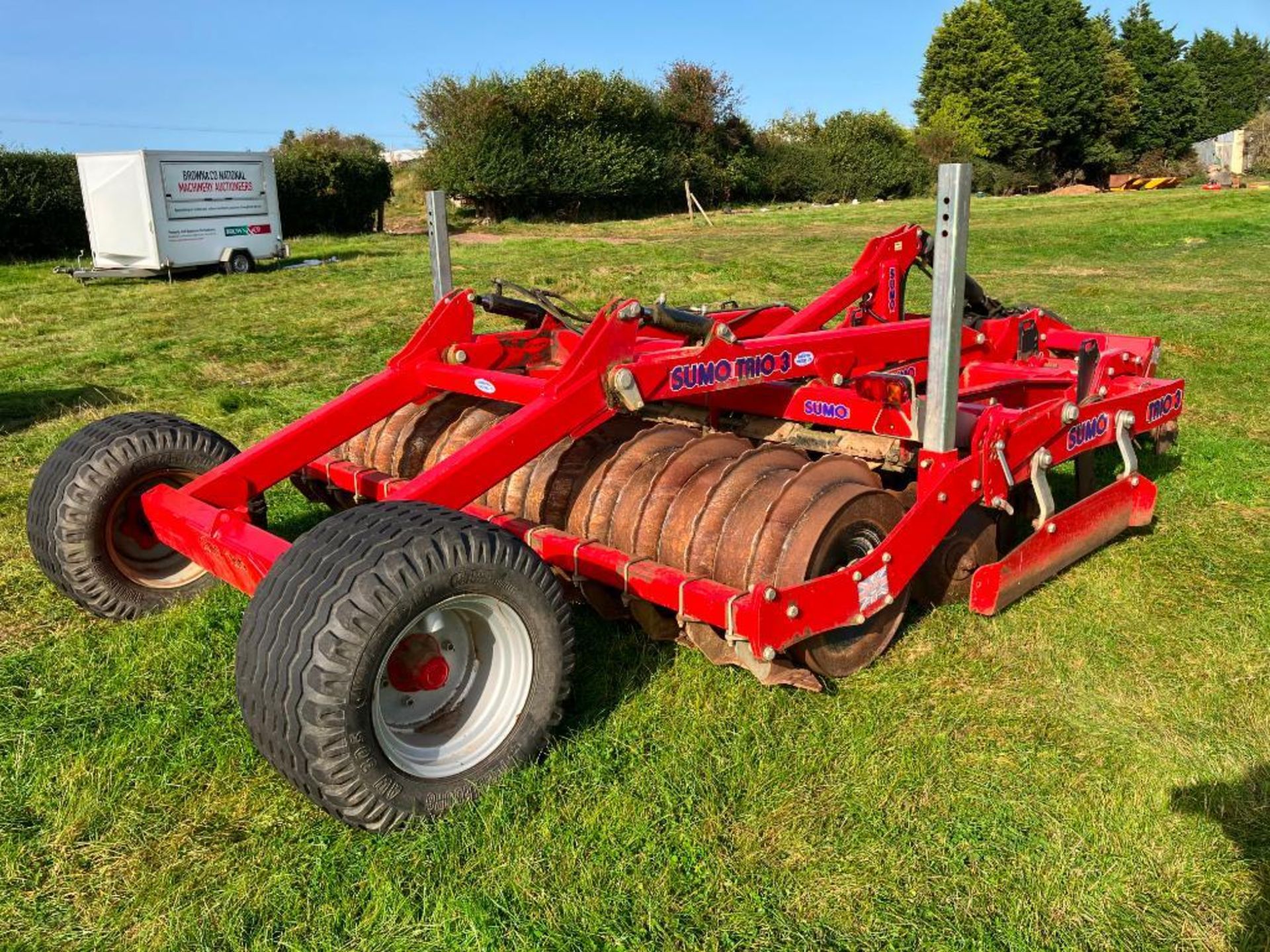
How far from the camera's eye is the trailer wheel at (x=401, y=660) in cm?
279

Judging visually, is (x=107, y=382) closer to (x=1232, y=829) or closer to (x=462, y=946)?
(x=462, y=946)

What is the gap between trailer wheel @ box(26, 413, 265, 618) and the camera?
13.5 ft

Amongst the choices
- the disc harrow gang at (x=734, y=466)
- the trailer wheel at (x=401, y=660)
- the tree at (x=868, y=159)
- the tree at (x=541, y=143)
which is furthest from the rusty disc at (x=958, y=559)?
the tree at (x=868, y=159)

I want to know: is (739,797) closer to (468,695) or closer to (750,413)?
(468,695)

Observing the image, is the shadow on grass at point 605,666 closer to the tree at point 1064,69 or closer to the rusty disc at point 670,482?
the rusty disc at point 670,482

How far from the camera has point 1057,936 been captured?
2.70 meters

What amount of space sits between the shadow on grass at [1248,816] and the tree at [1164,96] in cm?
7051

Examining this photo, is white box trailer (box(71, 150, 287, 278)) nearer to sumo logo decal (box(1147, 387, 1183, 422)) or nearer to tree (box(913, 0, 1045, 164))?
sumo logo decal (box(1147, 387, 1183, 422))

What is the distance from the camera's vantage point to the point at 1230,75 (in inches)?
2995

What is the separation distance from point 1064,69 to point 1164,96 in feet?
37.8

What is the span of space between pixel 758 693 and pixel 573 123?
36.1 m

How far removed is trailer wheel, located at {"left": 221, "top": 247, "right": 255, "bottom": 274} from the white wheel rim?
62.6 feet

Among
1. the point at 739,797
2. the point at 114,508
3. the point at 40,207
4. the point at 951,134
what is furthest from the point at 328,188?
the point at 951,134

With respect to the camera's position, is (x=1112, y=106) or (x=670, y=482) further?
(x=1112, y=106)
